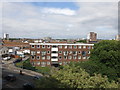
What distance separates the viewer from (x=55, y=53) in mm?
46969

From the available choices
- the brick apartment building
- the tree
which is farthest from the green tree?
the brick apartment building

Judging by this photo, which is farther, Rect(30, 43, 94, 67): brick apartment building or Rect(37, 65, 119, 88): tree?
Rect(30, 43, 94, 67): brick apartment building

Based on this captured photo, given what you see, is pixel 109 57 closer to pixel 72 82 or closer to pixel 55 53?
pixel 72 82

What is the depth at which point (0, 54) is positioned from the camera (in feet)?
185

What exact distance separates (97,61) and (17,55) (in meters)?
39.5

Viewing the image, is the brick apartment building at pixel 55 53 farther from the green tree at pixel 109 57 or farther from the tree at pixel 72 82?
the tree at pixel 72 82

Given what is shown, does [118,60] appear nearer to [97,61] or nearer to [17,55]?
[97,61]

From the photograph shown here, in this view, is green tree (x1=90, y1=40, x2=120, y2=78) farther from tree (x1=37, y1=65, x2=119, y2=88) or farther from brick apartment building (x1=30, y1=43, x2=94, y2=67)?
brick apartment building (x1=30, y1=43, x2=94, y2=67)

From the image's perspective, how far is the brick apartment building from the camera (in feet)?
151

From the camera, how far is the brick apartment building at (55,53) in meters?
46.2

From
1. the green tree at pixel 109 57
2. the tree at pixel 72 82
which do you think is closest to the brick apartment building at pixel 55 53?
the green tree at pixel 109 57

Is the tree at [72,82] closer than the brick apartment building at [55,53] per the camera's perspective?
Yes

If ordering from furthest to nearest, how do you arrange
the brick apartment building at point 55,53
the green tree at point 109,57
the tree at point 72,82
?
the brick apartment building at point 55,53, the green tree at point 109,57, the tree at point 72,82

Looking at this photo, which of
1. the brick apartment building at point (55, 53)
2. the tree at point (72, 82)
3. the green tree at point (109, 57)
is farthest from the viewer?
the brick apartment building at point (55, 53)
